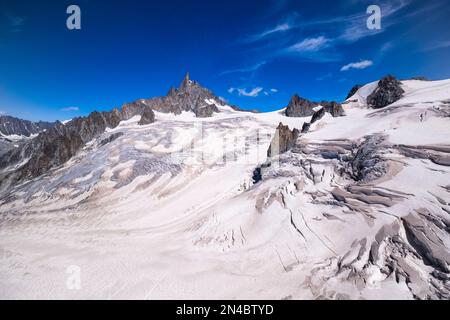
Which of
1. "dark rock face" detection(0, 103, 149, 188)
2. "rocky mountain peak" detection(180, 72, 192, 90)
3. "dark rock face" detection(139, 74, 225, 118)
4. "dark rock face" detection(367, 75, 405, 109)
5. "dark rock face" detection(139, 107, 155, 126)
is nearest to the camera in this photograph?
"dark rock face" detection(367, 75, 405, 109)

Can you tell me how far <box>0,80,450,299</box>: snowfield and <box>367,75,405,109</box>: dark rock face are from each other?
7544 millimetres

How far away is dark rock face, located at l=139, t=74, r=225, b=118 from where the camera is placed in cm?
8768

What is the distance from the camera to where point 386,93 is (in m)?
38.8

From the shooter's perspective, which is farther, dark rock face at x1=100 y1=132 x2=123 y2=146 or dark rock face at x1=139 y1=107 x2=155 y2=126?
dark rock face at x1=139 y1=107 x2=155 y2=126

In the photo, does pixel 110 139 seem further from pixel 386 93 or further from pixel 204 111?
pixel 386 93

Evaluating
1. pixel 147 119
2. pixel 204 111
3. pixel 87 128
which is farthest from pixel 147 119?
pixel 87 128

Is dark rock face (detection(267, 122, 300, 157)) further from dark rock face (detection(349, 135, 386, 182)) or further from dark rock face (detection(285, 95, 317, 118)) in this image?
dark rock face (detection(285, 95, 317, 118))

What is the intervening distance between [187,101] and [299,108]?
35.9 m

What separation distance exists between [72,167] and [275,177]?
35490 millimetres

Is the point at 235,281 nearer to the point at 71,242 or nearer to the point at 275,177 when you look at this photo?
Answer: the point at 275,177

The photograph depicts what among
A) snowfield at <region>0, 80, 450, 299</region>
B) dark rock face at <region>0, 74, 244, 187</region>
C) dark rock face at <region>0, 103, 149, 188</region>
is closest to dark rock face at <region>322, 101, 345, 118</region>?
snowfield at <region>0, 80, 450, 299</region>

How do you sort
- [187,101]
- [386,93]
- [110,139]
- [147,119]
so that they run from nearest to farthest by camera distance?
[386,93]
[110,139]
[147,119]
[187,101]

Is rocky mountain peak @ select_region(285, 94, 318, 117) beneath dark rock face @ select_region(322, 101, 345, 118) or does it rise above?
above

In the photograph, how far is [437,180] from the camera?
16594 millimetres
